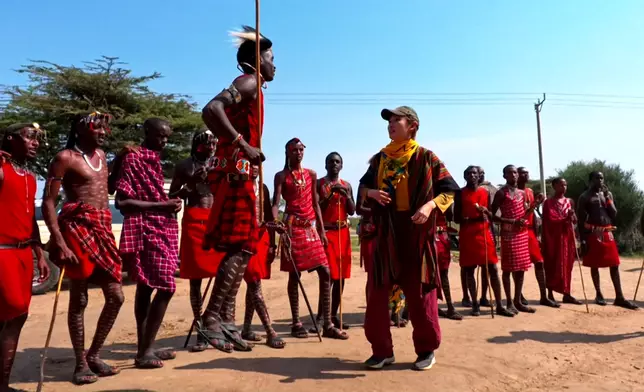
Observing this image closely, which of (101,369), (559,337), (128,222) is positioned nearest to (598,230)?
(559,337)

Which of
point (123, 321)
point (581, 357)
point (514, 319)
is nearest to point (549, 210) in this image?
point (514, 319)

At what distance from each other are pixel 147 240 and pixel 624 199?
2489cm

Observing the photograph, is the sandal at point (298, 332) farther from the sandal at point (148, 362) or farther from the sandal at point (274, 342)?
the sandal at point (148, 362)

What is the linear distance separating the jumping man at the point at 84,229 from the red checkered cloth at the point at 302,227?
2.11 metres

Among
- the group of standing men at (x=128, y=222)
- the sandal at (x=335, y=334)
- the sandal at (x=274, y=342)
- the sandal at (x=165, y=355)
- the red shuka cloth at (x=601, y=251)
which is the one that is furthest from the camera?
the red shuka cloth at (x=601, y=251)

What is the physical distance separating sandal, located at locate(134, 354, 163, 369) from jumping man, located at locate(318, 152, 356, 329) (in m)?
2.45

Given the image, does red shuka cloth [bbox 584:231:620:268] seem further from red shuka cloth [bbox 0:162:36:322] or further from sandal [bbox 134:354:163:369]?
red shuka cloth [bbox 0:162:36:322]

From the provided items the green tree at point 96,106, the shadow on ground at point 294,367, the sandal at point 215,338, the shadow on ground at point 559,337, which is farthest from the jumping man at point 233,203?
the green tree at point 96,106

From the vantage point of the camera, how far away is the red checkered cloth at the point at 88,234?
3.88 meters

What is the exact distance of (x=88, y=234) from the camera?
3.91 meters

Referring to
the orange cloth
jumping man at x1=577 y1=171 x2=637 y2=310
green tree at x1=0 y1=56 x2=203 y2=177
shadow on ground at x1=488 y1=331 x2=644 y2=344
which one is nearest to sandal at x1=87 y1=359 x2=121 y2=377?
the orange cloth

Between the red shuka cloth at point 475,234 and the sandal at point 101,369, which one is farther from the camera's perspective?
the red shuka cloth at point 475,234

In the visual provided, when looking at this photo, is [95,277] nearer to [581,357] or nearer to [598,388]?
[598,388]

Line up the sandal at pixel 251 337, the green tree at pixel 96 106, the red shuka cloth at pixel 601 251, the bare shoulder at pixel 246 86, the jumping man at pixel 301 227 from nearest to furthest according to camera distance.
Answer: the bare shoulder at pixel 246 86 → the sandal at pixel 251 337 → the jumping man at pixel 301 227 → the red shuka cloth at pixel 601 251 → the green tree at pixel 96 106
